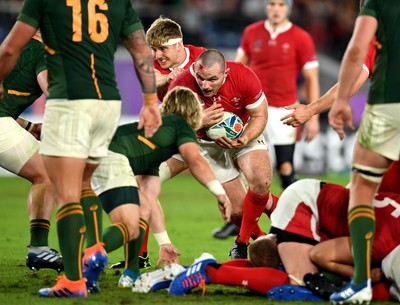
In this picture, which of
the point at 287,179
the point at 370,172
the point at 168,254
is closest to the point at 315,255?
the point at 370,172

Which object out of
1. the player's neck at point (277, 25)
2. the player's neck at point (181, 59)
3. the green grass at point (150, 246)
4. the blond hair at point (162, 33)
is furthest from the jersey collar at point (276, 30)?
the blond hair at point (162, 33)

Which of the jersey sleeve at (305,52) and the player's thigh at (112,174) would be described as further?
the jersey sleeve at (305,52)

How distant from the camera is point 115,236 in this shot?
6184mm

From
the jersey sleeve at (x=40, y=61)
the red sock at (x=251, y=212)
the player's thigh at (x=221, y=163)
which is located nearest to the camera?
the jersey sleeve at (x=40, y=61)

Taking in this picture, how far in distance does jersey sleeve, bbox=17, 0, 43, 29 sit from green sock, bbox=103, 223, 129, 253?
1.50m

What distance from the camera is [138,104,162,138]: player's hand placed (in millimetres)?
6301

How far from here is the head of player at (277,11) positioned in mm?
11969

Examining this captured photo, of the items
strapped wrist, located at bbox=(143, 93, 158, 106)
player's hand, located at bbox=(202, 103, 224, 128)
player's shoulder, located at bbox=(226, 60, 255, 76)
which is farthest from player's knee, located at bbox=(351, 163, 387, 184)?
player's shoulder, located at bbox=(226, 60, 255, 76)

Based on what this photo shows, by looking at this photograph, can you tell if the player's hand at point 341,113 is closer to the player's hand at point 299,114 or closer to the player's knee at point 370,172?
the player's knee at point 370,172

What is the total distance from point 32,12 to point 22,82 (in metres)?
2.00

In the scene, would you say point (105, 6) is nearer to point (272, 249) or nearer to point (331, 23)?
point (272, 249)

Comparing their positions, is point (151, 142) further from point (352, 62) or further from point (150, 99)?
point (352, 62)

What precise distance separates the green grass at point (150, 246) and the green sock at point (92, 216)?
40 centimetres

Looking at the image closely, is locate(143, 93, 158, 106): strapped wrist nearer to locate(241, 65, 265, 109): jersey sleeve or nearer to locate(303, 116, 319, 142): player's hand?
locate(241, 65, 265, 109): jersey sleeve
